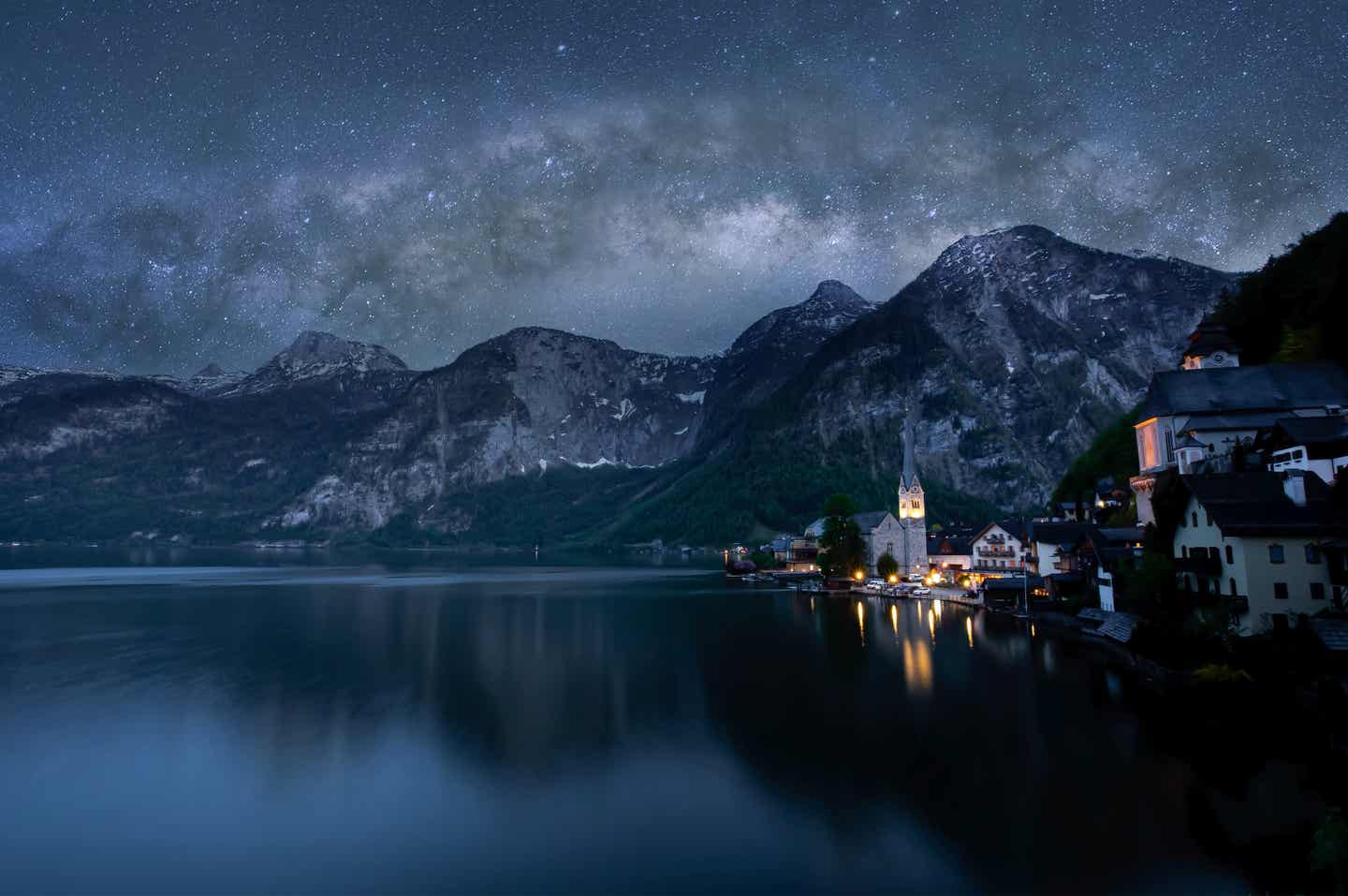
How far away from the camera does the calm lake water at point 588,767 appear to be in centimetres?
1970

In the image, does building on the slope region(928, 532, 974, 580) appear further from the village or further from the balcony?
the balcony

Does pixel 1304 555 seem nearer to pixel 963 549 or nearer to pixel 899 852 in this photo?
pixel 899 852

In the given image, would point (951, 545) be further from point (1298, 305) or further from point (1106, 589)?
point (1298, 305)

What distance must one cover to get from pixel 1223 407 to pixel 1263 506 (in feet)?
67.9

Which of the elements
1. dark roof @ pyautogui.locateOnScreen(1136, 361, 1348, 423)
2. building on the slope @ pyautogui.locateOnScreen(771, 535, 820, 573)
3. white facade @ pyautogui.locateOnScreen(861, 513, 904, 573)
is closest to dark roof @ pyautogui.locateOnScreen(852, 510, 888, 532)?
white facade @ pyautogui.locateOnScreen(861, 513, 904, 573)

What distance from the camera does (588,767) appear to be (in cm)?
2869

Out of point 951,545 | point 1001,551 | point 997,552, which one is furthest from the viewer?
point 951,545

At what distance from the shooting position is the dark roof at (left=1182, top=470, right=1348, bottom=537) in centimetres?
3612

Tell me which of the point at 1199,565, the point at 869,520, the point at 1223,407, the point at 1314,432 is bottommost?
the point at 1199,565

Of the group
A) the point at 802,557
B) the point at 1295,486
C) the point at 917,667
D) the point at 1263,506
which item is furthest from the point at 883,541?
the point at 1263,506

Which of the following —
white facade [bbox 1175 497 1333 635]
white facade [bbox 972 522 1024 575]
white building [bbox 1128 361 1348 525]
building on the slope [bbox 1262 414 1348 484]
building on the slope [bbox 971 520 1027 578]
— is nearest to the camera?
white facade [bbox 1175 497 1333 635]

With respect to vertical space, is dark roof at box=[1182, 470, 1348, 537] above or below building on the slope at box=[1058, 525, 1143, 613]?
above

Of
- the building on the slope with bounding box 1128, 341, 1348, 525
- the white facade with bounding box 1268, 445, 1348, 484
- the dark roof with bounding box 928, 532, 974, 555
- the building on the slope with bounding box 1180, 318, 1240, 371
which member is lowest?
the dark roof with bounding box 928, 532, 974, 555

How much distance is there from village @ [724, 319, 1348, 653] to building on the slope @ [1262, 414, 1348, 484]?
0.08 metres
